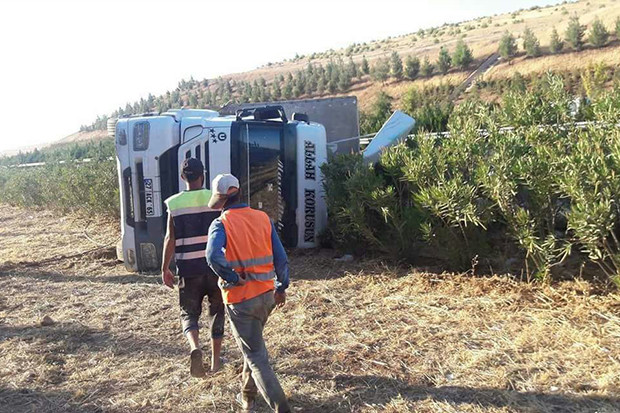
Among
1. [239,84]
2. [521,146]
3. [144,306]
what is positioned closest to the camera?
[521,146]

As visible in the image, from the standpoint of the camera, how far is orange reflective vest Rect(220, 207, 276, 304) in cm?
353

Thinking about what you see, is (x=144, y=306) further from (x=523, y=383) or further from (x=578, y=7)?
(x=578, y=7)

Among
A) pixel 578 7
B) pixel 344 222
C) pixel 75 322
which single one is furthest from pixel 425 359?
pixel 578 7

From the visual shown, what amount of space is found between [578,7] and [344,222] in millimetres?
70461

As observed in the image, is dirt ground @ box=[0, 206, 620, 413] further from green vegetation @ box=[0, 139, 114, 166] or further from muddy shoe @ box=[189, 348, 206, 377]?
green vegetation @ box=[0, 139, 114, 166]

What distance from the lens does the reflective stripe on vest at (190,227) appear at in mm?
4379

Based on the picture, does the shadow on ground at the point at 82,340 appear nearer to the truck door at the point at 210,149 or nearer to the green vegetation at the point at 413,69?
the truck door at the point at 210,149

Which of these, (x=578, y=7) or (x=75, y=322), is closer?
(x=75, y=322)

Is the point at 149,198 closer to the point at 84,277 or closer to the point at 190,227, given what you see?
the point at 84,277

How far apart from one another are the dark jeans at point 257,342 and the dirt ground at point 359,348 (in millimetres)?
457

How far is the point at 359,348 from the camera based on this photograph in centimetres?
478

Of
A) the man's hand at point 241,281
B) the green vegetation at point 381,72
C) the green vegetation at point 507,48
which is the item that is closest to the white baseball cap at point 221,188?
the man's hand at point 241,281

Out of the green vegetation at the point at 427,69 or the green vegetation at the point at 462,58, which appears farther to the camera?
the green vegetation at the point at 427,69

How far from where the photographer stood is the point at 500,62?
3906 centimetres
